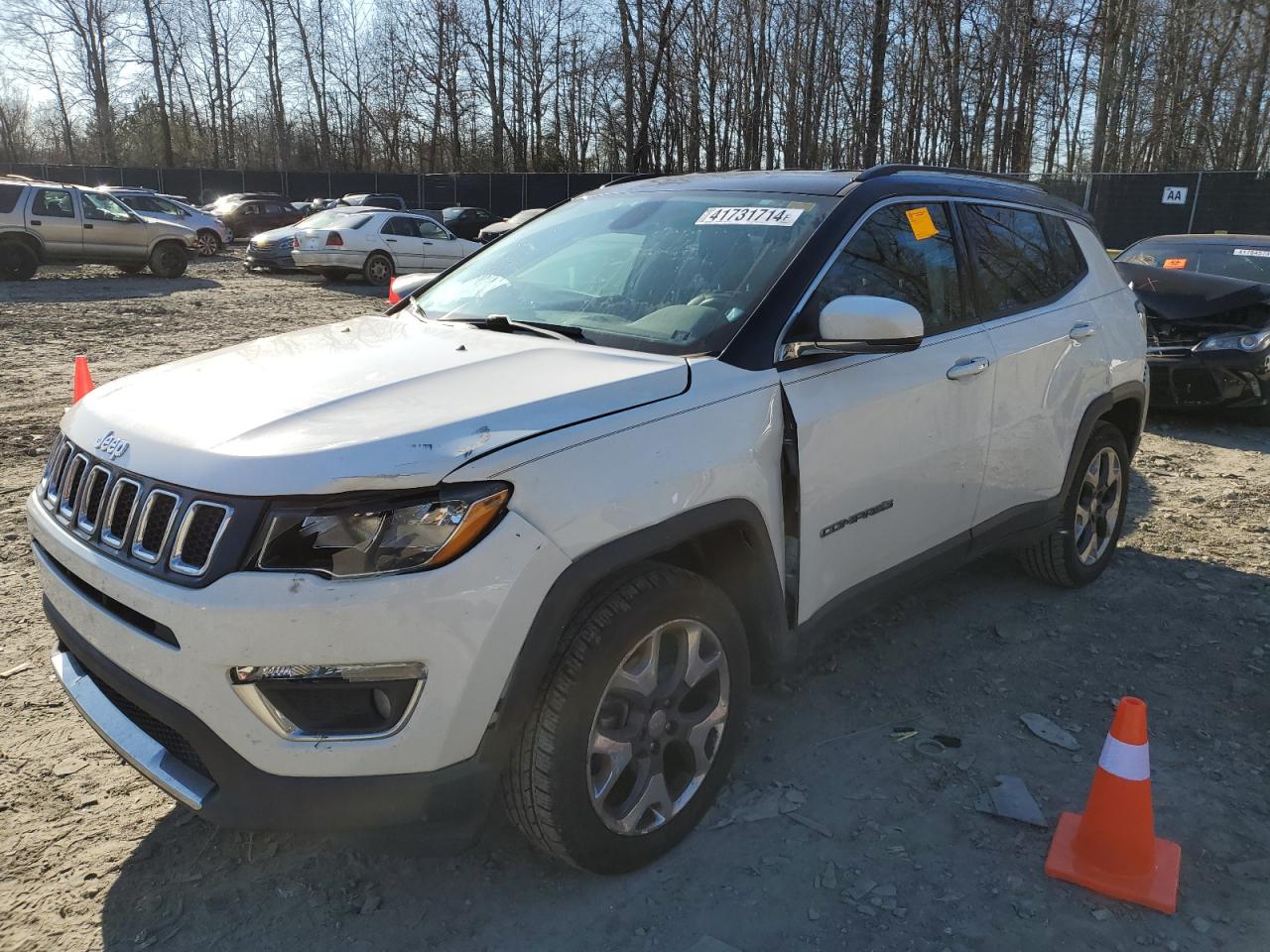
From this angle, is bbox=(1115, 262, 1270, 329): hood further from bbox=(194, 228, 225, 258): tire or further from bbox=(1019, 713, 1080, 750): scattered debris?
bbox=(194, 228, 225, 258): tire

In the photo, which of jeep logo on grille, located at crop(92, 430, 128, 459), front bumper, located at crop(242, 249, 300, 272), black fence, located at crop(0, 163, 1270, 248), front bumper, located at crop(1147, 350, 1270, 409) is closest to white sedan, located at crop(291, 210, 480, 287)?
front bumper, located at crop(242, 249, 300, 272)

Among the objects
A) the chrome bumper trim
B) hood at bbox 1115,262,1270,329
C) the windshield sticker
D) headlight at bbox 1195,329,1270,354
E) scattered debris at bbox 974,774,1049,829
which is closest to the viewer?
the chrome bumper trim

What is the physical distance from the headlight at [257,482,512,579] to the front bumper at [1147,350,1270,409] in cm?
709

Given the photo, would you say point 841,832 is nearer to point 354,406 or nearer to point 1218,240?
point 354,406

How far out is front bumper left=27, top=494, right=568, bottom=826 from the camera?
196 centimetres

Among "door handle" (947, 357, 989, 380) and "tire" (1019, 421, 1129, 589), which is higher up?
"door handle" (947, 357, 989, 380)

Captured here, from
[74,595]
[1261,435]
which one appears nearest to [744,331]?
[74,595]

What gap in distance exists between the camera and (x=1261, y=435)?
26.0 feet

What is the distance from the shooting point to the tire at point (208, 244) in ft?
80.0

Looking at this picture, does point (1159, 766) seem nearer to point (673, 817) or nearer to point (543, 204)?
point (673, 817)

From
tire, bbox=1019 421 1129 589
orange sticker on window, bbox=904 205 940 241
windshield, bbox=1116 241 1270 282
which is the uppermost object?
orange sticker on window, bbox=904 205 940 241

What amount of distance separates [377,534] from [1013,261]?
9.89 ft

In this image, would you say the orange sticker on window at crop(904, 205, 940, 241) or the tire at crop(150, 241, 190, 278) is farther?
the tire at crop(150, 241, 190, 278)

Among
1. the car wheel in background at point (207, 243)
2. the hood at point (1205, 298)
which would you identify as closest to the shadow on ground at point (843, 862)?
the hood at point (1205, 298)
